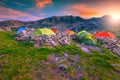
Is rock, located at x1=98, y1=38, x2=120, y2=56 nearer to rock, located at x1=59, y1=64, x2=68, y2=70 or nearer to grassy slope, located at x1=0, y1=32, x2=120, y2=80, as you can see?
grassy slope, located at x1=0, y1=32, x2=120, y2=80

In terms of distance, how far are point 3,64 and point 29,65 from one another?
4.03 metres

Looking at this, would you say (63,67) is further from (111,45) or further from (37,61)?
(111,45)

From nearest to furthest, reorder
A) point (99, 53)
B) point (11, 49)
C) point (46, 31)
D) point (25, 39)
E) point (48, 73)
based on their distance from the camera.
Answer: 1. point (48, 73)
2. point (11, 49)
3. point (99, 53)
4. point (25, 39)
5. point (46, 31)

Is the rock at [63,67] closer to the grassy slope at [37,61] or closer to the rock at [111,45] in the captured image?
the grassy slope at [37,61]

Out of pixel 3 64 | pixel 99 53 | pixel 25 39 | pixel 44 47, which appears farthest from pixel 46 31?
pixel 3 64

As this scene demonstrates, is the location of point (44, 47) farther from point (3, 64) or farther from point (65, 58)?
point (3, 64)

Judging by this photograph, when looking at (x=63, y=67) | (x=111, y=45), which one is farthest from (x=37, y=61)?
(x=111, y=45)

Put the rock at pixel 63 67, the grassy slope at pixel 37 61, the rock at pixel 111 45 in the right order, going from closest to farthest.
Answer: the grassy slope at pixel 37 61 < the rock at pixel 63 67 < the rock at pixel 111 45

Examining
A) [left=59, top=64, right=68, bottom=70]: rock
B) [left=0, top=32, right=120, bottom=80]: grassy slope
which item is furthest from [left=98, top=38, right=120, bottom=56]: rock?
[left=59, top=64, right=68, bottom=70]: rock

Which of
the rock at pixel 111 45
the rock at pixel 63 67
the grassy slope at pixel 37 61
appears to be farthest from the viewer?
the rock at pixel 111 45

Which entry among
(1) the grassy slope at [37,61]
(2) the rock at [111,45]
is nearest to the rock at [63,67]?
(1) the grassy slope at [37,61]

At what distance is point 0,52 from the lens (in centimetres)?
2722

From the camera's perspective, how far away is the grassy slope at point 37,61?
21.5 m

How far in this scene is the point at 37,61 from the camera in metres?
24.5
